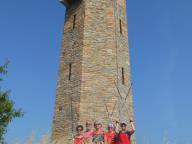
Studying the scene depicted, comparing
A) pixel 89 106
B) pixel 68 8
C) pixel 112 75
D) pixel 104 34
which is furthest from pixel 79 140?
pixel 68 8

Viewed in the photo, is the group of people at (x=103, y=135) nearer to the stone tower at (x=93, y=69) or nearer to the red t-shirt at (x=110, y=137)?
the red t-shirt at (x=110, y=137)

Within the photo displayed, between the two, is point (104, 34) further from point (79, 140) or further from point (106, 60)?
point (79, 140)

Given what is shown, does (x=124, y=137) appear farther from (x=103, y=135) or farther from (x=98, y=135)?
(x=98, y=135)

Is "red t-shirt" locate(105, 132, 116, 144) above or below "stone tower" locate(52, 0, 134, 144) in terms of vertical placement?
below

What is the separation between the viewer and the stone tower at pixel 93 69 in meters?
14.8

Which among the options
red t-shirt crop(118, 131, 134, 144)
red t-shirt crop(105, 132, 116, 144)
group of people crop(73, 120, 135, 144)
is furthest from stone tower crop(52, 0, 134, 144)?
red t-shirt crop(118, 131, 134, 144)

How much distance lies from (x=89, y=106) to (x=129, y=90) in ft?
8.43

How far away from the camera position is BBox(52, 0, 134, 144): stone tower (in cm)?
1484

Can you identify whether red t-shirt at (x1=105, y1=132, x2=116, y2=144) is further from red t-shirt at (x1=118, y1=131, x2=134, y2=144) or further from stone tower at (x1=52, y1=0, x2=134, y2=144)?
stone tower at (x1=52, y1=0, x2=134, y2=144)

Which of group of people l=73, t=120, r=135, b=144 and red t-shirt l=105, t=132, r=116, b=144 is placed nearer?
group of people l=73, t=120, r=135, b=144

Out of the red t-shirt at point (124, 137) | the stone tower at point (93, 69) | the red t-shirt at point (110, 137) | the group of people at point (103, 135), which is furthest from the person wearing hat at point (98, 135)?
the stone tower at point (93, 69)

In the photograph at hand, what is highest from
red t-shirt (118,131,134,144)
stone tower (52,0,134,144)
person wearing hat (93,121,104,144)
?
stone tower (52,0,134,144)

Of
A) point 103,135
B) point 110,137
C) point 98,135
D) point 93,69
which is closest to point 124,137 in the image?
point 110,137

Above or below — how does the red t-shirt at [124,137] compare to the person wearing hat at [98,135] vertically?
below
